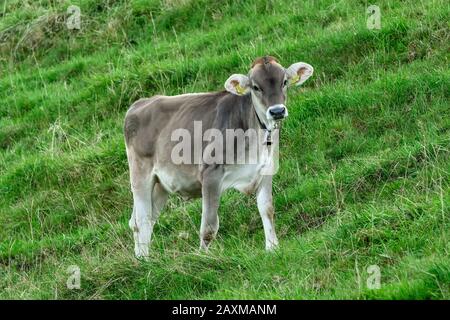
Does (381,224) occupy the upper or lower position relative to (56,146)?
upper

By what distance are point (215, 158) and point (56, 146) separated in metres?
5.14

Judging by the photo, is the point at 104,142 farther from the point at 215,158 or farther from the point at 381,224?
the point at 381,224

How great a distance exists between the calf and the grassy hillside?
40 centimetres

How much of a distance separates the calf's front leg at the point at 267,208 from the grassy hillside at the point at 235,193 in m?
0.22

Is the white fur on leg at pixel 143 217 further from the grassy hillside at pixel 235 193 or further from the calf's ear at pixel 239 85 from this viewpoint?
the calf's ear at pixel 239 85

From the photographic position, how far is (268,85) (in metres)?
11.1

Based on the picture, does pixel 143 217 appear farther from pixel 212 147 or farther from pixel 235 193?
pixel 212 147

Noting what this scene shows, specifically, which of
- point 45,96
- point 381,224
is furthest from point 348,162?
point 45,96

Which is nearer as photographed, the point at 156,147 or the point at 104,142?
the point at 156,147

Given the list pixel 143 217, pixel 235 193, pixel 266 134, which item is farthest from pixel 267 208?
pixel 143 217

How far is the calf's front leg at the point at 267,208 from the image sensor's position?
11.4 m

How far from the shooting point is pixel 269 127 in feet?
37.4
